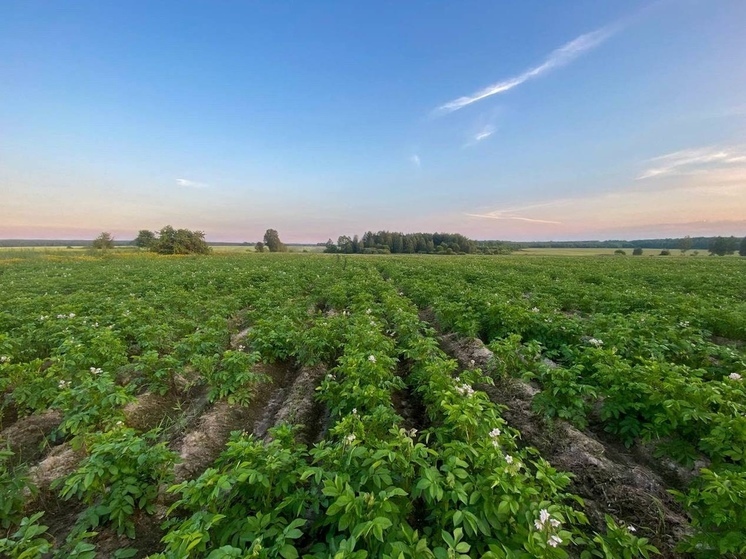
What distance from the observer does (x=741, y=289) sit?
14.4m

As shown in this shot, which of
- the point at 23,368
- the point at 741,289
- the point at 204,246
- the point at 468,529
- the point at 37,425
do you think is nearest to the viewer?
the point at 468,529

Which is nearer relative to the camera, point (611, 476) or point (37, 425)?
point (611, 476)

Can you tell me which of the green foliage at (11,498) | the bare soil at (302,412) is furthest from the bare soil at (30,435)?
the bare soil at (302,412)

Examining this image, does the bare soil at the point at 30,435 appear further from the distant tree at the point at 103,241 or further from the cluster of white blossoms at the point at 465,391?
the distant tree at the point at 103,241

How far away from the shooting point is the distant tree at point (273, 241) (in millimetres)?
102438

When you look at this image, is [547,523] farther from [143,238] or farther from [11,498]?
[143,238]

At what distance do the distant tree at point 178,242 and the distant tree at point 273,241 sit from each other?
31121 millimetres

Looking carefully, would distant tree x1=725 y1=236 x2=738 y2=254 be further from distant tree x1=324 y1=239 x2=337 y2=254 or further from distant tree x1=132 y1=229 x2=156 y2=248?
distant tree x1=132 y1=229 x2=156 y2=248

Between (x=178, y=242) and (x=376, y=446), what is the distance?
7654 cm

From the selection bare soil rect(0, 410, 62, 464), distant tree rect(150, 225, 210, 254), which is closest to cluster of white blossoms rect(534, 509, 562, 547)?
bare soil rect(0, 410, 62, 464)

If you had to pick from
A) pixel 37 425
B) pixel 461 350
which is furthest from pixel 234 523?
pixel 461 350

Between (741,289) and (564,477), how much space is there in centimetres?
1952

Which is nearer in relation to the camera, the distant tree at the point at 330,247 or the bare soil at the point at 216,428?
the bare soil at the point at 216,428

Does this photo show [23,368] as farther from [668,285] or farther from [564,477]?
[668,285]
